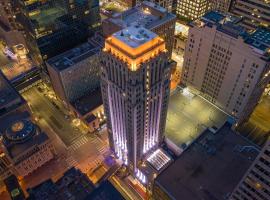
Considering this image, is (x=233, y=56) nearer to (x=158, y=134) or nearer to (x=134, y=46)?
(x=158, y=134)

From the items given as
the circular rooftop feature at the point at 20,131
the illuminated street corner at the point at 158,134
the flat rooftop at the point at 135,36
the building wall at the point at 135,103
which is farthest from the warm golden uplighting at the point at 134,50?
the circular rooftop feature at the point at 20,131

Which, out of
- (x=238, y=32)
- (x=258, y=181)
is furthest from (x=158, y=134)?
(x=258, y=181)

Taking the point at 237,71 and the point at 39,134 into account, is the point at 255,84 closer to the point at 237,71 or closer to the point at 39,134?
the point at 237,71

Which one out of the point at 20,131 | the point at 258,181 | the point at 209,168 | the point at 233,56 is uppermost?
the point at 258,181

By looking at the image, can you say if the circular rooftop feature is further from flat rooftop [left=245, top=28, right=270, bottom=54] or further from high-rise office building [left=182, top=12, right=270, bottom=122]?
flat rooftop [left=245, top=28, right=270, bottom=54]

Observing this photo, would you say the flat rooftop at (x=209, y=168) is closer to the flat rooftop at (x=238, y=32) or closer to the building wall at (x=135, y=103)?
the building wall at (x=135, y=103)

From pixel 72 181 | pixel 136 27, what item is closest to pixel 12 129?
pixel 72 181

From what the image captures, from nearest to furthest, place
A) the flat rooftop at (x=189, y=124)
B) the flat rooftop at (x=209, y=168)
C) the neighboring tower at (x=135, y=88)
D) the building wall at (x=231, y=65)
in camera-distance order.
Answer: the flat rooftop at (x=209, y=168) < the neighboring tower at (x=135, y=88) < the building wall at (x=231, y=65) < the flat rooftop at (x=189, y=124)
